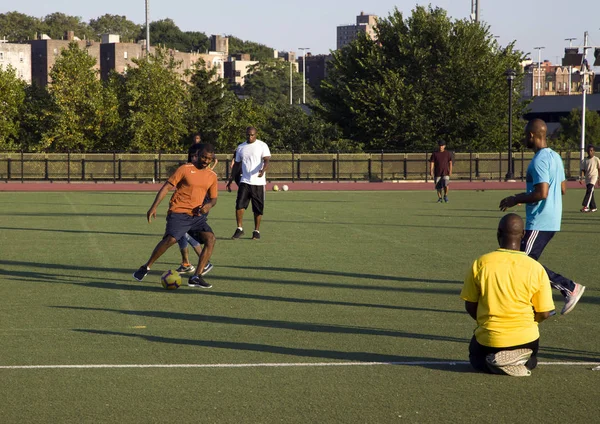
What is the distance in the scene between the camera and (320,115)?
2379 inches

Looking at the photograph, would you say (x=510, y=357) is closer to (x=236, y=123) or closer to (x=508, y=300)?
(x=508, y=300)

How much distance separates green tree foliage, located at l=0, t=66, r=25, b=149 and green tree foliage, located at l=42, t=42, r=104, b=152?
230cm

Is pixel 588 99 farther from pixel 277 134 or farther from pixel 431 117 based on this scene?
pixel 277 134

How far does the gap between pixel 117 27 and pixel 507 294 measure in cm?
19819

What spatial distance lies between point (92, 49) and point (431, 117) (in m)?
97.2

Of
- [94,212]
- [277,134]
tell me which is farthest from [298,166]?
[94,212]

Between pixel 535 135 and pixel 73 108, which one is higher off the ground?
pixel 73 108

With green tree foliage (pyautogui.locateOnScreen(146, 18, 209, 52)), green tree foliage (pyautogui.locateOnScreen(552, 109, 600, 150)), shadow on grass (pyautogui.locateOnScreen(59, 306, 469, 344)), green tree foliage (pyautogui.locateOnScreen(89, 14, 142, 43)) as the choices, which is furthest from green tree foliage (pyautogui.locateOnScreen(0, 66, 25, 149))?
green tree foliage (pyautogui.locateOnScreen(89, 14, 142, 43))

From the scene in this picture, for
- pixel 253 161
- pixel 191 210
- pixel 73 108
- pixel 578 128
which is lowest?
pixel 191 210

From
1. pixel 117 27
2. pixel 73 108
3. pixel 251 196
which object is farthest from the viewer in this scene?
pixel 117 27

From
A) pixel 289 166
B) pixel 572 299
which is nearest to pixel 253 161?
pixel 572 299

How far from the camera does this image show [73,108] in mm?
53344

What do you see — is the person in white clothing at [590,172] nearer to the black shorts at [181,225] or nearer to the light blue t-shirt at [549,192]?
the black shorts at [181,225]

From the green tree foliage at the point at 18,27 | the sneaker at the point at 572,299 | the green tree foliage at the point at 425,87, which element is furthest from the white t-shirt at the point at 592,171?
the green tree foliage at the point at 18,27
